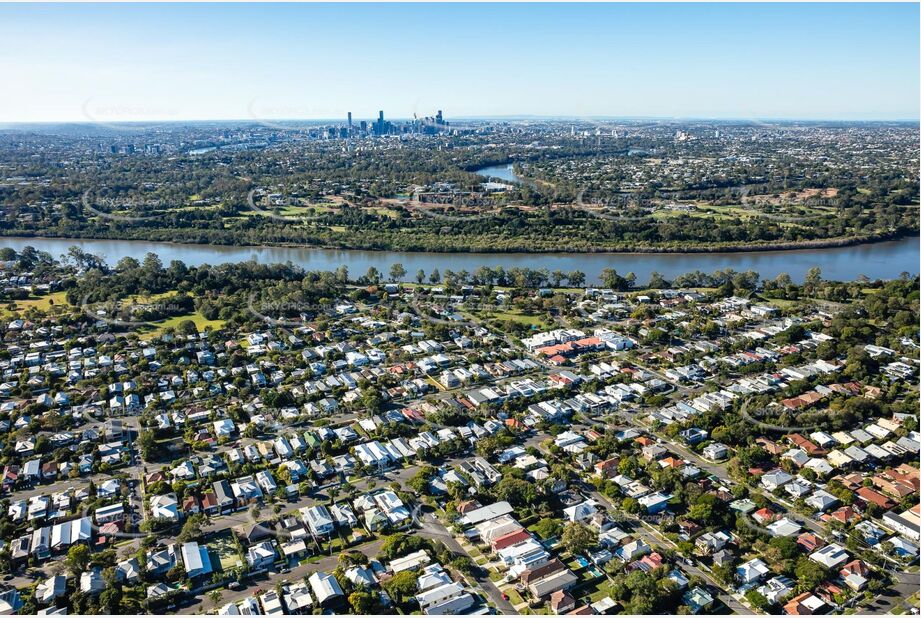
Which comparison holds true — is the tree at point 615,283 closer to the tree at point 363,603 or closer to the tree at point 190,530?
the tree at point 363,603

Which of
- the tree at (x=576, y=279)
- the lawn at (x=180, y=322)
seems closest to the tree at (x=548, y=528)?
the lawn at (x=180, y=322)

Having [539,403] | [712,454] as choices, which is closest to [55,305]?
[539,403]

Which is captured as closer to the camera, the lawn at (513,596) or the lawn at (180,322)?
the lawn at (513,596)

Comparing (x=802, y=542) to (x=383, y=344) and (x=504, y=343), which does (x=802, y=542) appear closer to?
(x=504, y=343)

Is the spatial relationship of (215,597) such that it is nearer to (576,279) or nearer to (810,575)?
(810,575)

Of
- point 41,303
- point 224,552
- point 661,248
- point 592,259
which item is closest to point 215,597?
point 224,552
